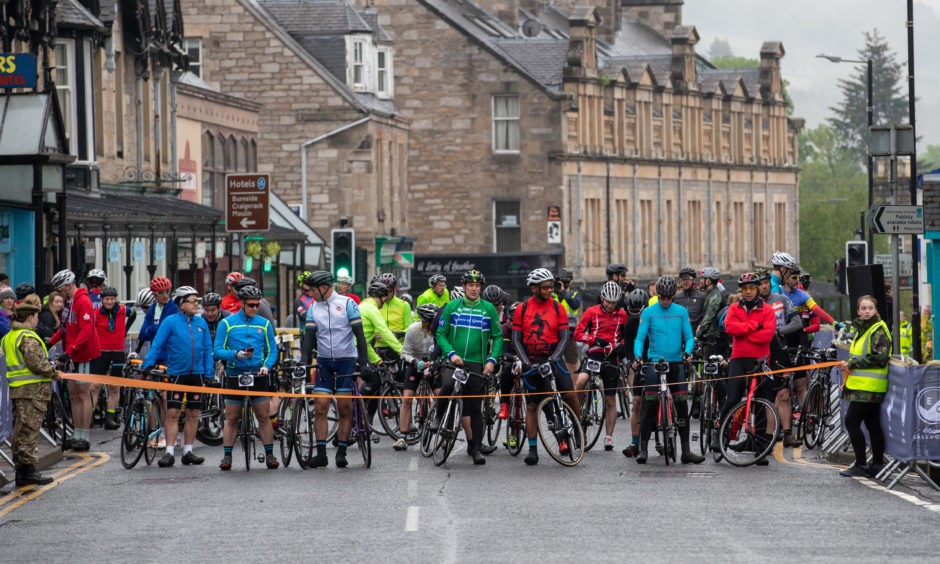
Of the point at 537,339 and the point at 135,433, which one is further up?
the point at 537,339

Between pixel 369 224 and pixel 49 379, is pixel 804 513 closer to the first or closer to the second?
pixel 49 379

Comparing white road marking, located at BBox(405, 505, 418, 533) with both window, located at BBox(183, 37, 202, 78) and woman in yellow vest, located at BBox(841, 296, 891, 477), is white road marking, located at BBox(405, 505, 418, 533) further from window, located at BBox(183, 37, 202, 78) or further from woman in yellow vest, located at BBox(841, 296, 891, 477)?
window, located at BBox(183, 37, 202, 78)

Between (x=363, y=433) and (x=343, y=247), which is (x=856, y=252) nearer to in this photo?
(x=343, y=247)

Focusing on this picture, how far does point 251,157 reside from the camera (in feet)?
159

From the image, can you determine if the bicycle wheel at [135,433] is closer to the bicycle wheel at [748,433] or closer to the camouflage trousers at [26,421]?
the camouflage trousers at [26,421]

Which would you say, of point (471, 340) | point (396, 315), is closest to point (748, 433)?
point (471, 340)

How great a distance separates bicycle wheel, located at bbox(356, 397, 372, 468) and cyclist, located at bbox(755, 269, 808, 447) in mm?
4098

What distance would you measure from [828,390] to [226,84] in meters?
41.2

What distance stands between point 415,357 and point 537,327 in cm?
279

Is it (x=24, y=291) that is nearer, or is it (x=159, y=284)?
(x=159, y=284)

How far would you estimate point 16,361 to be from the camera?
53.5 ft

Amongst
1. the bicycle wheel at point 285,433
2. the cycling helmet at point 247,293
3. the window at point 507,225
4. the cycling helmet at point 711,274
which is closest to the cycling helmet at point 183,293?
the cycling helmet at point 247,293

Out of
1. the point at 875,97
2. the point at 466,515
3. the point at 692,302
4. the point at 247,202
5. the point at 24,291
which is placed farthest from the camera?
the point at 875,97

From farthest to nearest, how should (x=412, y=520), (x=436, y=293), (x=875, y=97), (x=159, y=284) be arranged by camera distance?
(x=875, y=97), (x=436, y=293), (x=159, y=284), (x=412, y=520)
